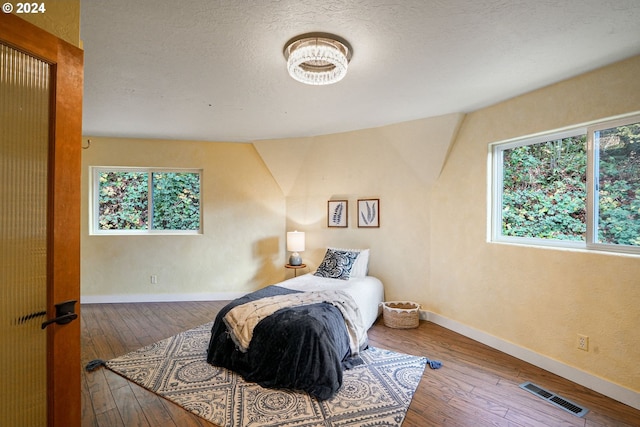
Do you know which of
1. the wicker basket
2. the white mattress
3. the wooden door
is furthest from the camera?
the wicker basket

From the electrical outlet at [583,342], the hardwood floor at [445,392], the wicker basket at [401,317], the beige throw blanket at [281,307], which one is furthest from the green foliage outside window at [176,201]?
the electrical outlet at [583,342]

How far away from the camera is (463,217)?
3.33m

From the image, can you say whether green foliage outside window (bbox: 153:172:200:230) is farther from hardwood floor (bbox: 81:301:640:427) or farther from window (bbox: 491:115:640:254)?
window (bbox: 491:115:640:254)

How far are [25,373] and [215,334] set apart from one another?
5.31 feet

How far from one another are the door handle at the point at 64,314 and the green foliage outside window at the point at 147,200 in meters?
3.63

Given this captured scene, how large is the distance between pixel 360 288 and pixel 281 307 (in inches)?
45.1

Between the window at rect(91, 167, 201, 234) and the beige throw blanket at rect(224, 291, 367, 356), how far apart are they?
2558 millimetres

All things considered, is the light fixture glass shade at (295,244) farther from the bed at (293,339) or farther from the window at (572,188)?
the window at (572,188)

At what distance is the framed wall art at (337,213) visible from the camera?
4332 mm

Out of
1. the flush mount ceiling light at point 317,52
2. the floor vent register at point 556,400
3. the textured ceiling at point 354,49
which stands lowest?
the floor vent register at point 556,400

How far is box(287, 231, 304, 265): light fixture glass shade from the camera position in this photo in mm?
4383

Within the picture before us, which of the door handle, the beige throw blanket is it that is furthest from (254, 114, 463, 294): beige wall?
the door handle

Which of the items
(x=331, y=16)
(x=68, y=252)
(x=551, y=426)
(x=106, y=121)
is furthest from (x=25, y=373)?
(x=106, y=121)

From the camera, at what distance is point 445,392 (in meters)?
2.22
